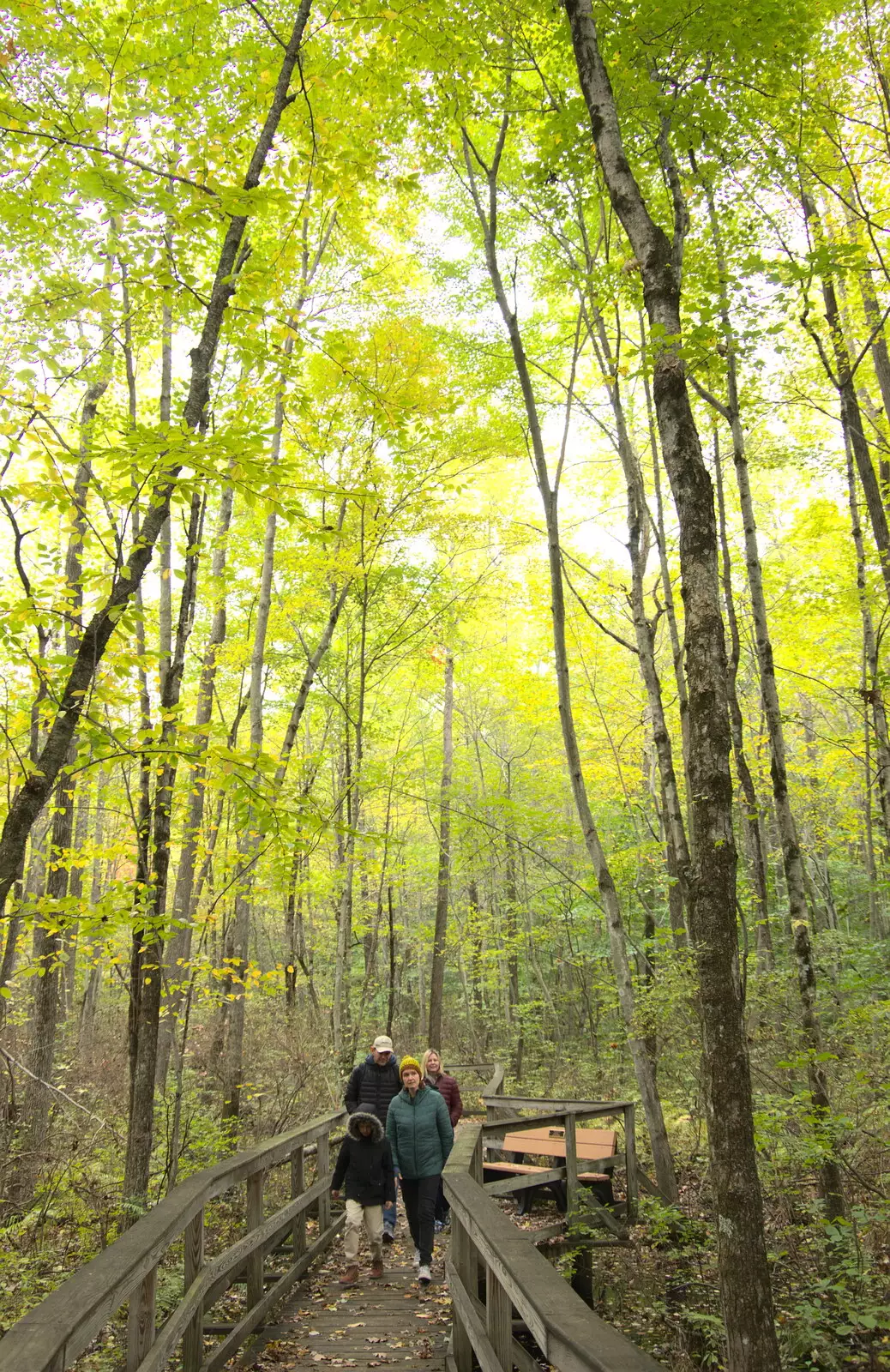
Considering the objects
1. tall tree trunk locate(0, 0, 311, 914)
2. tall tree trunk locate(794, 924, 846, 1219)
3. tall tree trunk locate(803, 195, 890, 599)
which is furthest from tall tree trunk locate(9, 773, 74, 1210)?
tall tree trunk locate(803, 195, 890, 599)

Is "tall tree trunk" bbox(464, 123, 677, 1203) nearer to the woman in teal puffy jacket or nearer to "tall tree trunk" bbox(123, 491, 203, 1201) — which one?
the woman in teal puffy jacket

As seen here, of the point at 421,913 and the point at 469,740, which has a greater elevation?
the point at 469,740

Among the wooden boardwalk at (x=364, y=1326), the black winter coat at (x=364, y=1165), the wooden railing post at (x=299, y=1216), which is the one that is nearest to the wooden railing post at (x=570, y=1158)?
the wooden boardwalk at (x=364, y=1326)

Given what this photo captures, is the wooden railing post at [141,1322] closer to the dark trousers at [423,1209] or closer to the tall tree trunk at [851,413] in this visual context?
the dark trousers at [423,1209]

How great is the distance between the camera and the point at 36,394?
356cm

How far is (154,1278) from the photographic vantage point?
3.08 m

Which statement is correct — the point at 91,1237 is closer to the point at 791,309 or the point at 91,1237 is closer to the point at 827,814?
the point at 791,309

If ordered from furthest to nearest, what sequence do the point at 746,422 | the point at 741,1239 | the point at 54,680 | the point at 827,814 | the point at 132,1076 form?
the point at 827,814 → the point at 746,422 → the point at 132,1076 → the point at 54,680 → the point at 741,1239

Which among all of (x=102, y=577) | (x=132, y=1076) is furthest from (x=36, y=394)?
(x=132, y=1076)

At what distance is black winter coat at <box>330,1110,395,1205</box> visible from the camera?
6.18 m

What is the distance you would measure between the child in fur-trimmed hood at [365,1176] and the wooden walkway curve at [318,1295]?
0.29 m

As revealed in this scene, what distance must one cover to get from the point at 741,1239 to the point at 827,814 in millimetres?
15506

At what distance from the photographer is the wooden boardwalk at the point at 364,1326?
174 inches

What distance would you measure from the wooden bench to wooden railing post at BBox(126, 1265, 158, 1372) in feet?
14.1
